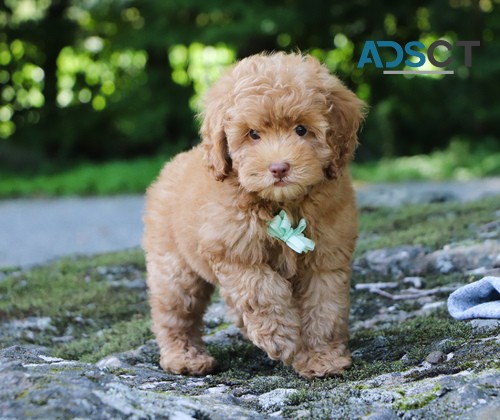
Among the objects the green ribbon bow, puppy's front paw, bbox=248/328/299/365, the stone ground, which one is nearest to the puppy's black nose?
the green ribbon bow

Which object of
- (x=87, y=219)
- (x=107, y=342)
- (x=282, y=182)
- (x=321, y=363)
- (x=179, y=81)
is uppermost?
(x=282, y=182)

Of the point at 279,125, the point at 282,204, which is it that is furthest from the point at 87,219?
the point at 279,125

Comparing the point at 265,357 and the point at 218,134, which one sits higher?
the point at 218,134

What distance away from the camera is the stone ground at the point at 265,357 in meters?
3.23

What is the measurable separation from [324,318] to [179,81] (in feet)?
49.2

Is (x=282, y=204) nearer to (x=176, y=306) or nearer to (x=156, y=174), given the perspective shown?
(x=176, y=306)

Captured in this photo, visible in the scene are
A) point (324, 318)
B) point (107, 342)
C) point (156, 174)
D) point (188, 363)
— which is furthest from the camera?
point (156, 174)

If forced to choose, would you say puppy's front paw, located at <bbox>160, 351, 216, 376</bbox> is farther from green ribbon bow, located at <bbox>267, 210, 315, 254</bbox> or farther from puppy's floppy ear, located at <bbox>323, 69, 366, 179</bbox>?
puppy's floppy ear, located at <bbox>323, 69, 366, 179</bbox>

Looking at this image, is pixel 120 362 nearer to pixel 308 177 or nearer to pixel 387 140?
pixel 308 177

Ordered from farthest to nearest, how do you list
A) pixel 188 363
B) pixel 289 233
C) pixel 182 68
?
pixel 182 68, pixel 188 363, pixel 289 233

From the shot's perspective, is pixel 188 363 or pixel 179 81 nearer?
pixel 188 363

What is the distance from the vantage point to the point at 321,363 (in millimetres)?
4164

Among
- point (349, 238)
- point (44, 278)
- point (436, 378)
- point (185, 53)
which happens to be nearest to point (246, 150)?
point (349, 238)

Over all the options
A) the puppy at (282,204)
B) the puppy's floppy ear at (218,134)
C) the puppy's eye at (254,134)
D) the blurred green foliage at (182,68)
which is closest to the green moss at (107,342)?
the puppy at (282,204)
